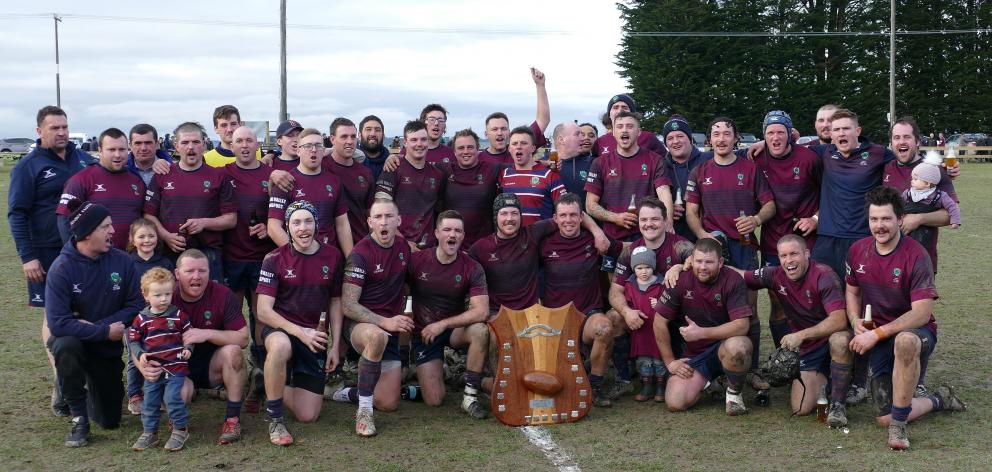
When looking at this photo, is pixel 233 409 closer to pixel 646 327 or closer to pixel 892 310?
pixel 646 327

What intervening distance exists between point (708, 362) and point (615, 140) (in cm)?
271

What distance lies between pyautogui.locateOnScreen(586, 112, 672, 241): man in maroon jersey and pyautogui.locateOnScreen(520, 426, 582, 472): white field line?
2139mm

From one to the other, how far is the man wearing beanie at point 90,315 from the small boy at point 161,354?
37 centimetres

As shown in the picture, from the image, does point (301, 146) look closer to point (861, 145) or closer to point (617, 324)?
point (617, 324)

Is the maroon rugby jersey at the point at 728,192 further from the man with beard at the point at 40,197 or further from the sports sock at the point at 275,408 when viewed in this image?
the man with beard at the point at 40,197

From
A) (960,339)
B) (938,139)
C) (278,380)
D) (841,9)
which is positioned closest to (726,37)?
(841,9)

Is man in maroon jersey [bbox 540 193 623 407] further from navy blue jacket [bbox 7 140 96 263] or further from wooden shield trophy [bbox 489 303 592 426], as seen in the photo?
navy blue jacket [bbox 7 140 96 263]

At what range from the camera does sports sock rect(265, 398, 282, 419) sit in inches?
236

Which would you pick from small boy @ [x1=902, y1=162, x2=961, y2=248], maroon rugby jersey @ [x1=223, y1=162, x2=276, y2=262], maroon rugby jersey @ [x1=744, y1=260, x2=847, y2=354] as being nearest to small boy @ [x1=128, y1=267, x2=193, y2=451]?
maroon rugby jersey @ [x1=223, y1=162, x2=276, y2=262]

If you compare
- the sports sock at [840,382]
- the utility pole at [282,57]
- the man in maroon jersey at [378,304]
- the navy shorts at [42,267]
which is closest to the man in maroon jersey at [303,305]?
the man in maroon jersey at [378,304]

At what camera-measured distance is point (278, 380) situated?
237 inches

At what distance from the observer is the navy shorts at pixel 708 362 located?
264 inches

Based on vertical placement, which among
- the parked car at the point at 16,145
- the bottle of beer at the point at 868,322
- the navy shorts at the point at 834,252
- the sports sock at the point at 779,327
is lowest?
the sports sock at the point at 779,327

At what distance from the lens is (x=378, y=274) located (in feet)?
22.2
